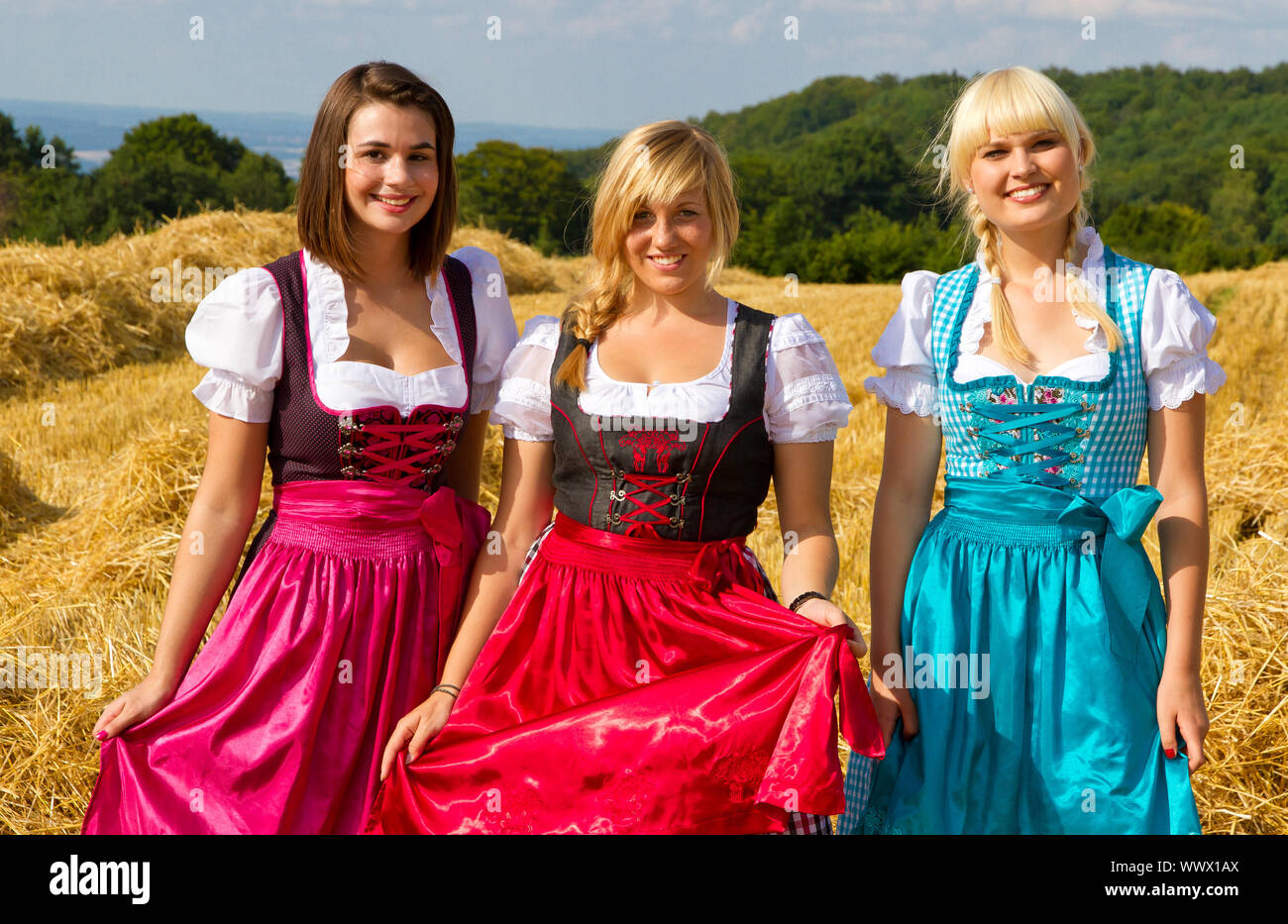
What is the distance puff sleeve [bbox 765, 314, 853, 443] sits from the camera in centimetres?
234

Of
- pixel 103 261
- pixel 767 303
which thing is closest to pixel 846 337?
pixel 767 303

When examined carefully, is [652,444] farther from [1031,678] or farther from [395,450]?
[1031,678]

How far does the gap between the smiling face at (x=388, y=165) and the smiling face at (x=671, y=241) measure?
465 millimetres

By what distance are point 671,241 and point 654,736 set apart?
0.98 meters

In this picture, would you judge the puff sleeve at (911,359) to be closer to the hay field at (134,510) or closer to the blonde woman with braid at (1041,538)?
the blonde woman with braid at (1041,538)

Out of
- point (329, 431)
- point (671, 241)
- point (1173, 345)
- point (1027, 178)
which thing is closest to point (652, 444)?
point (671, 241)

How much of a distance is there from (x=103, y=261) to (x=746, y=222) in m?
23.7

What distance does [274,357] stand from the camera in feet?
7.86

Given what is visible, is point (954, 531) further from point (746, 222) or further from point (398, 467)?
point (746, 222)

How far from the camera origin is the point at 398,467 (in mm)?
2443

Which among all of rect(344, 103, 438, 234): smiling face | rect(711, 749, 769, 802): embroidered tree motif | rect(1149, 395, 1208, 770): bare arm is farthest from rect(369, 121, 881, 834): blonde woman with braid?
rect(1149, 395, 1208, 770): bare arm
